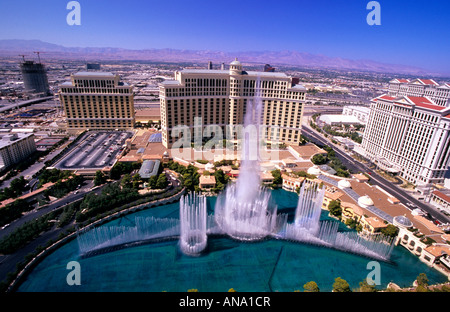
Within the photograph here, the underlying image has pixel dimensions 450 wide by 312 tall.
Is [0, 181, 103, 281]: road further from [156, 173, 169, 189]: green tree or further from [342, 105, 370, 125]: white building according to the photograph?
[342, 105, 370, 125]: white building

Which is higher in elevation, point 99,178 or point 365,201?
point 365,201

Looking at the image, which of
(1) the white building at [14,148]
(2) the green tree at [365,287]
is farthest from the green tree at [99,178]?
(2) the green tree at [365,287]

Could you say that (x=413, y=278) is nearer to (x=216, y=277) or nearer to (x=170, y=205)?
(x=216, y=277)

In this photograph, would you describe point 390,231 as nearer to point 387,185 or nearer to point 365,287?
point 365,287

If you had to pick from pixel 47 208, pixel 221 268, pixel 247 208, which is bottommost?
pixel 221 268

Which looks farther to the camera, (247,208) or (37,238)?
(247,208)

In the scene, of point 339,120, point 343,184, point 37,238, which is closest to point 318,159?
point 343,184
